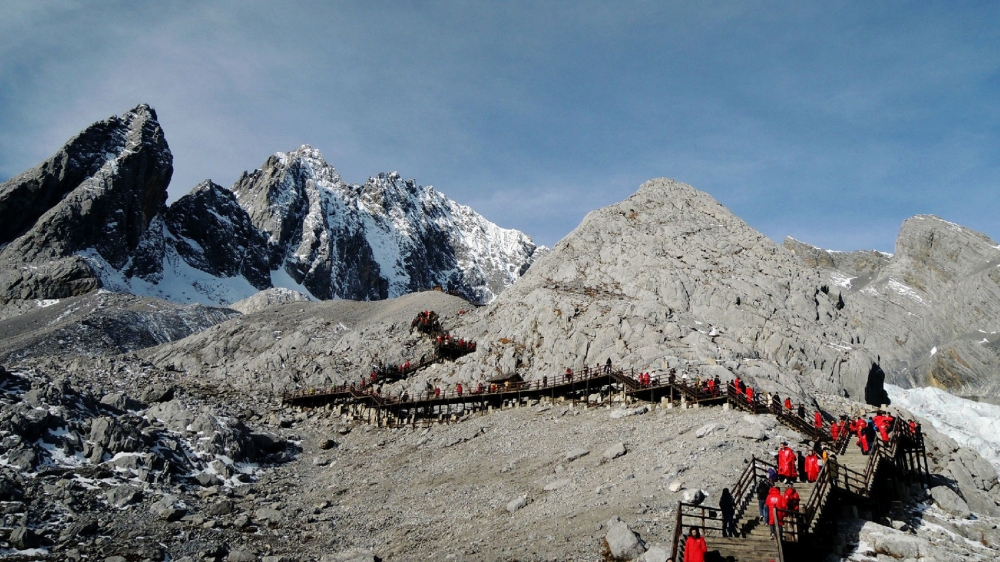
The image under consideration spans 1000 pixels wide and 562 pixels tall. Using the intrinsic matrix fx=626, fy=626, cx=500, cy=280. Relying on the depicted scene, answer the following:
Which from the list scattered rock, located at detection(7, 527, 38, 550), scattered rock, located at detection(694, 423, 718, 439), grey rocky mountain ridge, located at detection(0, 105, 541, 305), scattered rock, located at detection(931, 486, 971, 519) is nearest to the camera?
scattered rock, located at detection(7, 527, 38, 550)

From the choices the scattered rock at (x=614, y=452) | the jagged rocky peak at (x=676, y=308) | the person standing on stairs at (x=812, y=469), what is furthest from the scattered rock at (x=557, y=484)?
the jagged rocky peak at (x=676, y=308)

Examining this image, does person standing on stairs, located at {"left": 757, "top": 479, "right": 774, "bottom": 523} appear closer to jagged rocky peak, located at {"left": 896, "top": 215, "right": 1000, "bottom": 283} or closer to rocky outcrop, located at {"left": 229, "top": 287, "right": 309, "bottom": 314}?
rocky outcrop, located at {"left": 229, "top": 287, "right": 309, "bottom": 314}

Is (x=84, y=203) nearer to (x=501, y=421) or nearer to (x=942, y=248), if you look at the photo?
(x=501, y=421)

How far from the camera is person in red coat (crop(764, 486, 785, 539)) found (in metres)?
15.4

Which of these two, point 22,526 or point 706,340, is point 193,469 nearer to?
point 22,526

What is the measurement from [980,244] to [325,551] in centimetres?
14886

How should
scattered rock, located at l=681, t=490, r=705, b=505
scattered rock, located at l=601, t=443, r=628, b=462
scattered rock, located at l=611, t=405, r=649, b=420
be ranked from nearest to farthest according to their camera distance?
scattered rock, located at l=681, t=490, r=705, b=505, scattered rock, located at l=601, t=443, r=628, b=462, scattered rock, located at l=611, t=405, r=649, b=420

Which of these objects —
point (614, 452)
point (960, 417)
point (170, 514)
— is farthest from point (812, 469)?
point (960, 417)

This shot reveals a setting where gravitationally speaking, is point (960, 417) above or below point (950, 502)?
below

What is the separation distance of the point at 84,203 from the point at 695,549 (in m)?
164

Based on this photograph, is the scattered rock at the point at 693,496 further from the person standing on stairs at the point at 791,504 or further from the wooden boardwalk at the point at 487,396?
the wooden boardwalk at the point at 487,396

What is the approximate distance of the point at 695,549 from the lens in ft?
45.2

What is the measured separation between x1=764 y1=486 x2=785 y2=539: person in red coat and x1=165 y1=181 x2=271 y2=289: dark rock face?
180 meters

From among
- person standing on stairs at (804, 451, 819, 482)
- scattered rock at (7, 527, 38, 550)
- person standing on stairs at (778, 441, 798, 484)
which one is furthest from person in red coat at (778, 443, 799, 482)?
scattered rock at (7, 527, 38, 550)
